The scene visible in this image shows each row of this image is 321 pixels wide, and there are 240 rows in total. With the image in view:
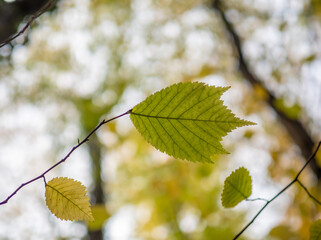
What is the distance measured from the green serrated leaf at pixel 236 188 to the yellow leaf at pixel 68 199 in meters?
0.20

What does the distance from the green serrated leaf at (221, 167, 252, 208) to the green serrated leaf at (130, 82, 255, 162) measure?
3.9 inches

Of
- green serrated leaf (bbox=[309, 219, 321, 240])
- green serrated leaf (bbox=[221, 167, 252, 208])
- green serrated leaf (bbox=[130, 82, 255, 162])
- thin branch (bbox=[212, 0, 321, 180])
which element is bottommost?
green serrated leaf (bbox=[309, 219, 321, 240])

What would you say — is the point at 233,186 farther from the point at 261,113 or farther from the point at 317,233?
the point at 261,113

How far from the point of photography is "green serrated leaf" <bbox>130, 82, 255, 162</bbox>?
335 millimetres

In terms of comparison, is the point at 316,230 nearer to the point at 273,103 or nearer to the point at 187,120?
the point at 187,120

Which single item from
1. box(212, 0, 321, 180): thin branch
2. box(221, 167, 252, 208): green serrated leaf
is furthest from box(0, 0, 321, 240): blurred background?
box(221, 167, 252, 208): green serrated leaf

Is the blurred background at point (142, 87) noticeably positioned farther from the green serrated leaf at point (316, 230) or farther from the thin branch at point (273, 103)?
the green serrated leaf at point (316, 230)

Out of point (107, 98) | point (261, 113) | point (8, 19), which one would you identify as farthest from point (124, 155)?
point (8, 19)

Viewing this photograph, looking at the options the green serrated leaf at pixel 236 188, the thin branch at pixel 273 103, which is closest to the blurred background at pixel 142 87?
the thin branch at pixel 273 103

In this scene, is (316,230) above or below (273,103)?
below

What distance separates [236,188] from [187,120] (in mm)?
154

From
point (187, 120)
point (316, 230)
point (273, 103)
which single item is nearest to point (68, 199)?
point (187, 120)

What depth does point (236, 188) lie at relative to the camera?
417 millimetres

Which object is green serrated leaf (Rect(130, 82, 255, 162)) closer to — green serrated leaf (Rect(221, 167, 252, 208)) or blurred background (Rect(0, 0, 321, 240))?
green serrated leaf (Rect(221, 167, 252, 208))
